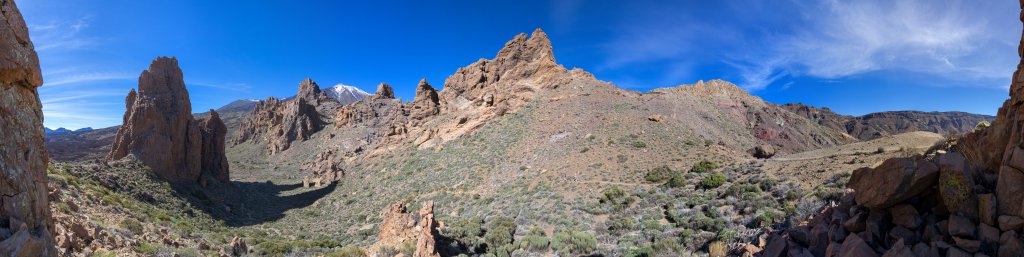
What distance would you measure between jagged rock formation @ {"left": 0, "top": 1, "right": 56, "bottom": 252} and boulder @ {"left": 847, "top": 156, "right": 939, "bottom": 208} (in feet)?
43.8

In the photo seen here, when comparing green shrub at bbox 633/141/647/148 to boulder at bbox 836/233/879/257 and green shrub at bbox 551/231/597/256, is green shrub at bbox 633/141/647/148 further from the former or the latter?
boulder at bbox 836/233/879/257

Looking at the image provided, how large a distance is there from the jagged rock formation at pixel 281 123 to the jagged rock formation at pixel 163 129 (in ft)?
153

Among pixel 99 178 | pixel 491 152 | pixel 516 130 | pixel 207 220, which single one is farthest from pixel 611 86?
pixel 99 178

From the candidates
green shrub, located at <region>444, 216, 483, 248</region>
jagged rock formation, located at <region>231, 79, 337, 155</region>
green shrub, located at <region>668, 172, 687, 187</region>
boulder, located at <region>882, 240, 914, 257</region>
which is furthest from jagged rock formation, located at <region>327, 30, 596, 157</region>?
boulder, located at <region>882, 240, 914, 257</region>

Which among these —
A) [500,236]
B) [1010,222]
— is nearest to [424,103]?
[500,236]

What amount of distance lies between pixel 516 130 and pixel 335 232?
20364 mm

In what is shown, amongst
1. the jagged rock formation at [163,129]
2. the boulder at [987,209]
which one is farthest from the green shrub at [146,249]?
the jagged rock formation at [163,129]

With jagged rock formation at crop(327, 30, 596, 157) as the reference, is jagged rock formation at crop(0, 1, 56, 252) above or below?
below

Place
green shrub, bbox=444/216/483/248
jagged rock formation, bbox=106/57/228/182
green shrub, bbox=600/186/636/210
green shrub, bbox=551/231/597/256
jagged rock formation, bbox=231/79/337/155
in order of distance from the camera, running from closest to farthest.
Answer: green shrub, bbox=551/231/597/256 → green shrub, bbox=444/216/483/248 → green shrub, bbox=600/186/636/210 → jagged rock formation, bbox=106/57/228/182 → jagged rock formation, bbox=231/79/337/155

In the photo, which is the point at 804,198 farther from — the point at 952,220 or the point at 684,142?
the point at 684,142

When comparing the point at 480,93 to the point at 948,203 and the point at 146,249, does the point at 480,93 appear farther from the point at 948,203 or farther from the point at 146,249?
the point at 948,203

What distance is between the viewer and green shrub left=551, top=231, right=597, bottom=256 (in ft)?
52.9

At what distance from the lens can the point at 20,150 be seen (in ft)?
21.8

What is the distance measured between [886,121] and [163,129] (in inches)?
5425
